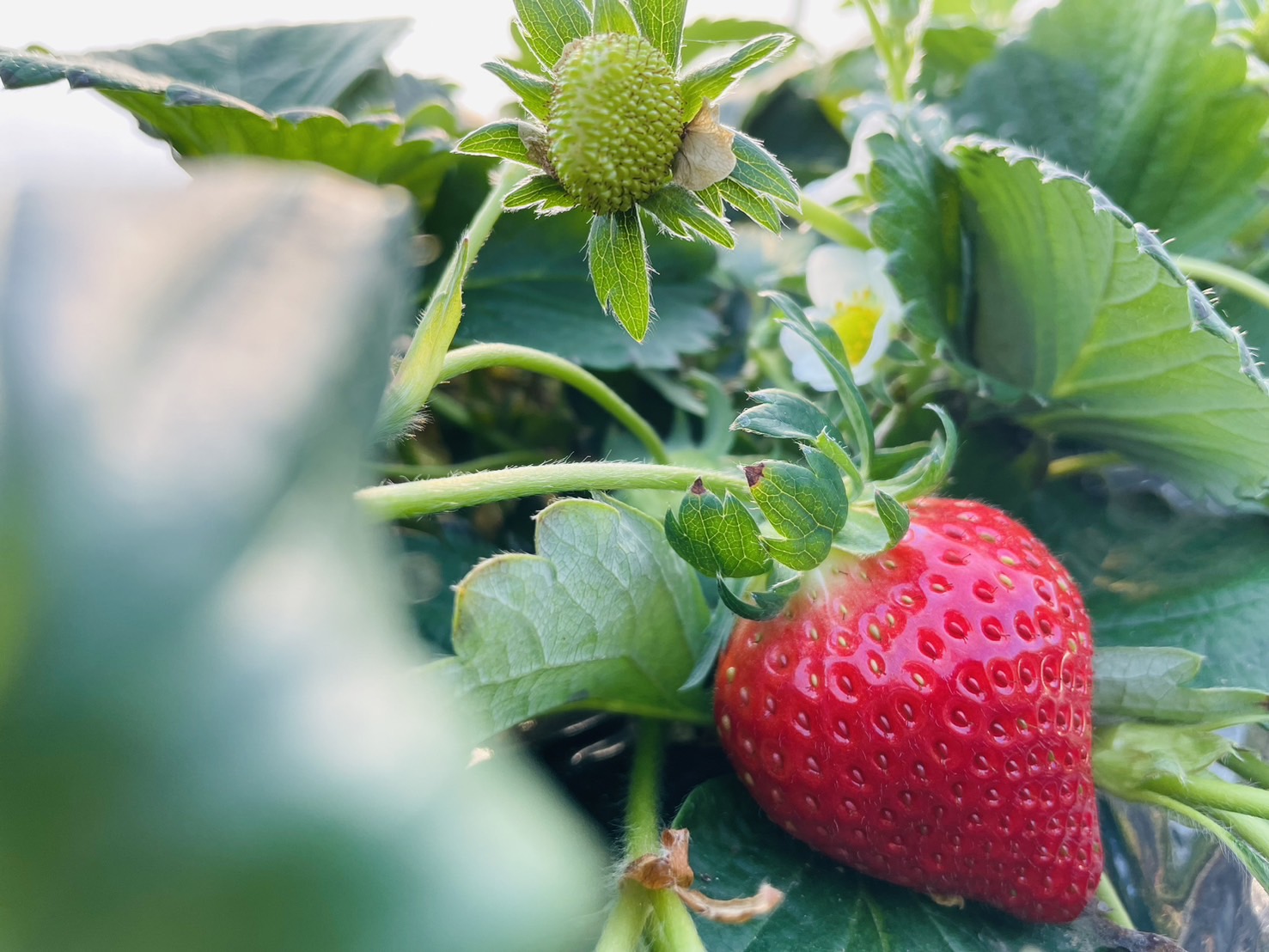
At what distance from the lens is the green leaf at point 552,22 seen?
0.35 m

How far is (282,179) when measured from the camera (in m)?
0.15

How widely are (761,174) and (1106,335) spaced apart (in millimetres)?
189

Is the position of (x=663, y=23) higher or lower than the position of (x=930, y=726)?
higher

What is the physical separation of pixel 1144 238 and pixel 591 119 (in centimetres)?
22

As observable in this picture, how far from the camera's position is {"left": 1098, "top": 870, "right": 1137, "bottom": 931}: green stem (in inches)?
15.0

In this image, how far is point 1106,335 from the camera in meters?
0.41

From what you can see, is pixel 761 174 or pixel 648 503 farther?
pixel 648 503

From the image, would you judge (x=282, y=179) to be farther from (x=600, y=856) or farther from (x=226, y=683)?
(x=600, y=856)

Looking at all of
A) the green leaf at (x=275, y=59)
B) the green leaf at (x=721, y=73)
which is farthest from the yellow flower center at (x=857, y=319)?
the green leaf at (x=275, y=59)

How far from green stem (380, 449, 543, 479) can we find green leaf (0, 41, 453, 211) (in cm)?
15

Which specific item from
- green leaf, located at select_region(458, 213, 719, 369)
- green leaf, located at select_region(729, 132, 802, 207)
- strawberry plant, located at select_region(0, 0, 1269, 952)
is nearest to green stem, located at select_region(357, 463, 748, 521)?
strawberry plant, located at select_region(0, 0, 1269, 952)

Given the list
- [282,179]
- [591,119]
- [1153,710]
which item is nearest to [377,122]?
[591,119]

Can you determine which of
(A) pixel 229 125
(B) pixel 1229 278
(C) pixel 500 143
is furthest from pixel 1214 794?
(A) pixel 229 125

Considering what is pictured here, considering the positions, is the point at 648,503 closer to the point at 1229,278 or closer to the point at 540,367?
the point at 540,367
